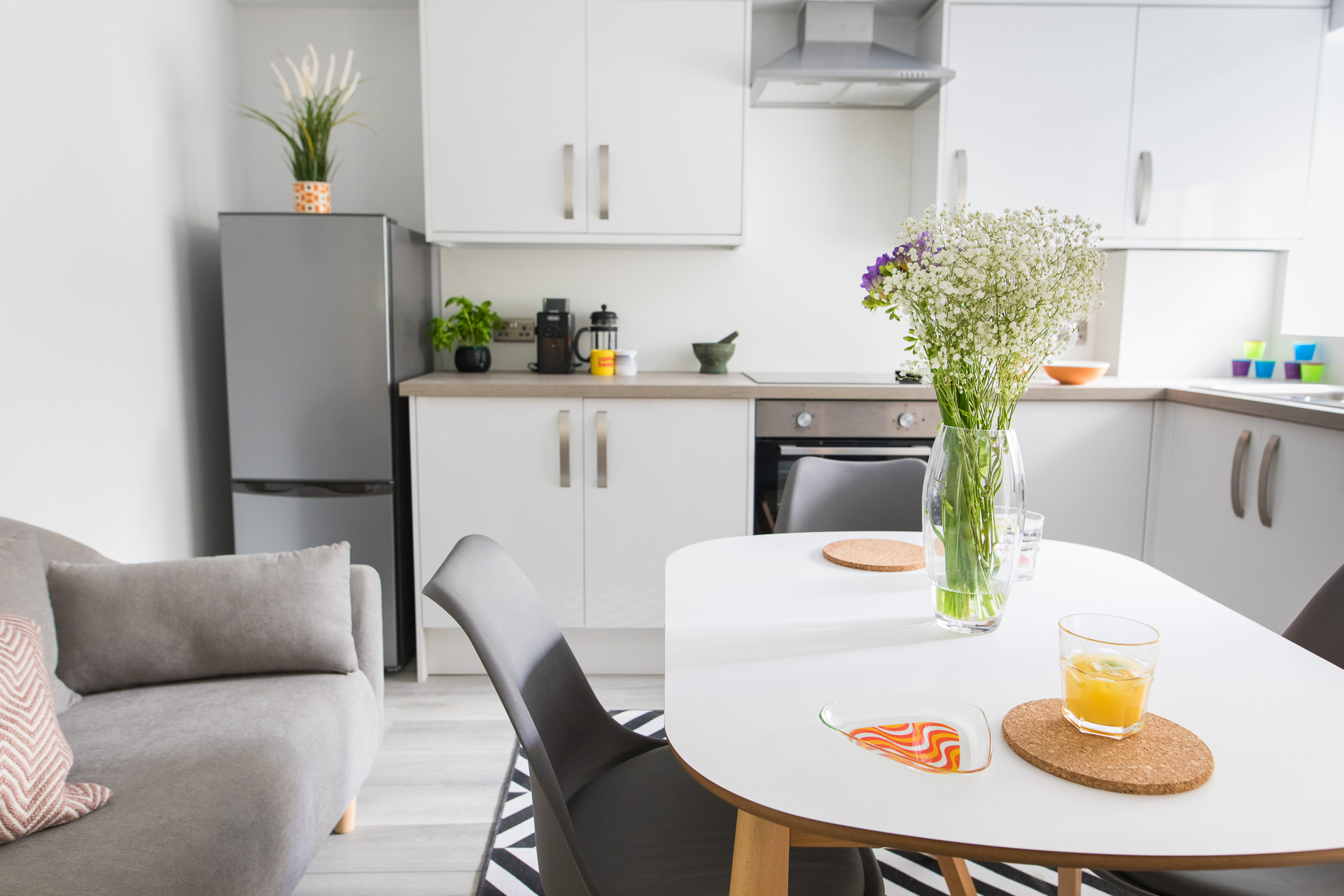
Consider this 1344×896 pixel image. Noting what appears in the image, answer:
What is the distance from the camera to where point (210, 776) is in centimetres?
139

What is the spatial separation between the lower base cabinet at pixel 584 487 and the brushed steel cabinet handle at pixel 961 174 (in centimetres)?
104

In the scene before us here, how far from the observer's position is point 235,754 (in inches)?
57.3

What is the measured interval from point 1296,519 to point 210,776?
257cm

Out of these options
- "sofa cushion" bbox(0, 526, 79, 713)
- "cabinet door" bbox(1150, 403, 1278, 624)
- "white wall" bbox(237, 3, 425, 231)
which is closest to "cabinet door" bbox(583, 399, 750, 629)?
"white wall" bbox(237, 3, 425, 231)

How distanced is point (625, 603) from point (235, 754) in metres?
1.54

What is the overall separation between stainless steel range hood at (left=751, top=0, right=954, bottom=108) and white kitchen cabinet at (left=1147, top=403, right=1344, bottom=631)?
1.36 metres

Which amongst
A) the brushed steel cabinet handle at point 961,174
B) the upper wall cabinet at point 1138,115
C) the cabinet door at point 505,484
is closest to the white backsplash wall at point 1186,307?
the upper wall cabinet at point 1138,115

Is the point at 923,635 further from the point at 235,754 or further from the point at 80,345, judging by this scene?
the point at 80,345

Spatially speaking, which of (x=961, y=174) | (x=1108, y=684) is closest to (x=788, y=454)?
(x=961, y=174)

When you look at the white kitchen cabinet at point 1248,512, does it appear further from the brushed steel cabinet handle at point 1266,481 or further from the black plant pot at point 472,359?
the black plant pot at point 472,359

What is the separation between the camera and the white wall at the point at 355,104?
10.5 ft

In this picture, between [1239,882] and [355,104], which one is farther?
[355,104]

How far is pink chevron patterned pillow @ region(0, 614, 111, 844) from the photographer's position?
1.21m

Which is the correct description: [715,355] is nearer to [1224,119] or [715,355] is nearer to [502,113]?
[502,113]
